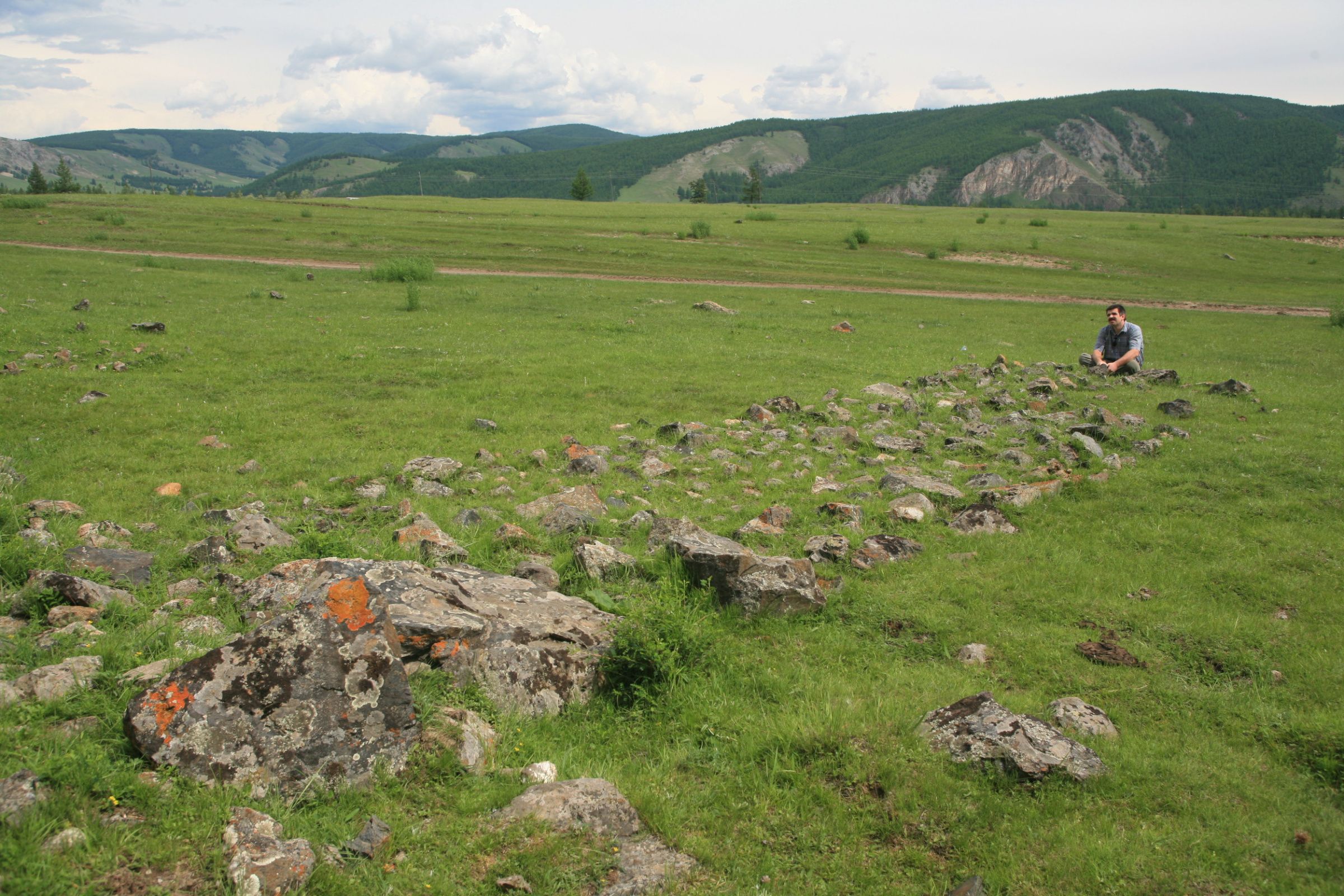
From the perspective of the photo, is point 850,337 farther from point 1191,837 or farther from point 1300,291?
point 1300,291

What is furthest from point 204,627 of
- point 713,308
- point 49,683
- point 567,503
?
point 713,308

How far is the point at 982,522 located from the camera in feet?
30.8

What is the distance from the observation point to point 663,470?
11.2 meters

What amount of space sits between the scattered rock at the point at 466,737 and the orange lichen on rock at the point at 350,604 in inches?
33.3

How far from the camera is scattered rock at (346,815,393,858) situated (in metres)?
4.06

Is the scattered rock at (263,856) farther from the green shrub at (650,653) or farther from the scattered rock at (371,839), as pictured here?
the green shrub at (650,653)

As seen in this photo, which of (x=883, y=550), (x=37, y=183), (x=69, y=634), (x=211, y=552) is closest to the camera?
(x=69, y=634)

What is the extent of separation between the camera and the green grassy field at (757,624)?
13.8 ft

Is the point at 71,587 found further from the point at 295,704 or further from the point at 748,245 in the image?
the point at 748,245

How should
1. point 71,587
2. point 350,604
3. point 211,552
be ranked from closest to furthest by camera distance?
point 350,604, point 71,587, point 211,552

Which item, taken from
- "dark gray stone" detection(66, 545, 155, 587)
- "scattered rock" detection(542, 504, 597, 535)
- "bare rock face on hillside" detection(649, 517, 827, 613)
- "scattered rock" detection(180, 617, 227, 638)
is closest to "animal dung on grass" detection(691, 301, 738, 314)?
"scattered rock" detection(542, 504, 597, 535)

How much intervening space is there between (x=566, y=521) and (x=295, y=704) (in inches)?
180

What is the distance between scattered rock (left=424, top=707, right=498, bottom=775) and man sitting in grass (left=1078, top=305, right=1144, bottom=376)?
56.3 feet

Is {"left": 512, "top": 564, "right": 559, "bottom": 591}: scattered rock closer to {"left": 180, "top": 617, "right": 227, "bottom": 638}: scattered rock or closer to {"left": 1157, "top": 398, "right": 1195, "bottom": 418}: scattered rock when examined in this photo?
{"left": 180, "top": 617, "right": 227, "bottom": 638}: scattered rock
